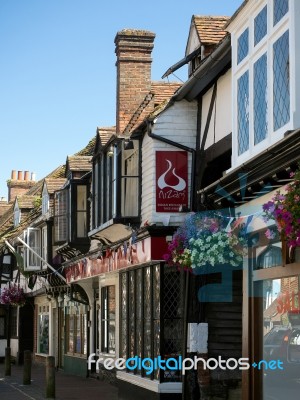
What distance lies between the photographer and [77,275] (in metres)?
26.0

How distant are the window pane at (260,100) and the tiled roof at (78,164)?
584 inches

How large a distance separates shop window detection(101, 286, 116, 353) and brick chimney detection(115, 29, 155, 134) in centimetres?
484

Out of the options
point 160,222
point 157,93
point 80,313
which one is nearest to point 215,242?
point 160,222

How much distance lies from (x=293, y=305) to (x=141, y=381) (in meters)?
7.70

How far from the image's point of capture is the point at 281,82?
1180 centimetres

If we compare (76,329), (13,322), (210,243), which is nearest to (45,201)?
(76,329)

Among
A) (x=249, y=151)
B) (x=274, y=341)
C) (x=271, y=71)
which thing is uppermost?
(x=271, y=71)

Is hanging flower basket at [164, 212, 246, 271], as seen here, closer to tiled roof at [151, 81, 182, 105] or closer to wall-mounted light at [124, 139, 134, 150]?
wall-mounted light at [124, 139, 134, 150]

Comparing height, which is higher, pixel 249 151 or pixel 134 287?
pixel 249 151

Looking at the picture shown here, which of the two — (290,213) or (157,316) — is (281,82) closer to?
(290,213)

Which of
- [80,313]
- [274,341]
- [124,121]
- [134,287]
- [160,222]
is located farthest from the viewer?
[80,313]

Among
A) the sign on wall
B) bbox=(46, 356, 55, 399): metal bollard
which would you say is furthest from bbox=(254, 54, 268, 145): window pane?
bbox=(46, 356, 55, 399): metal bollard

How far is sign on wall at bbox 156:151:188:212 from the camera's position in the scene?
17797mm

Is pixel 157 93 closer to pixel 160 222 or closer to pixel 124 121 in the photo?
pixel 124 121
